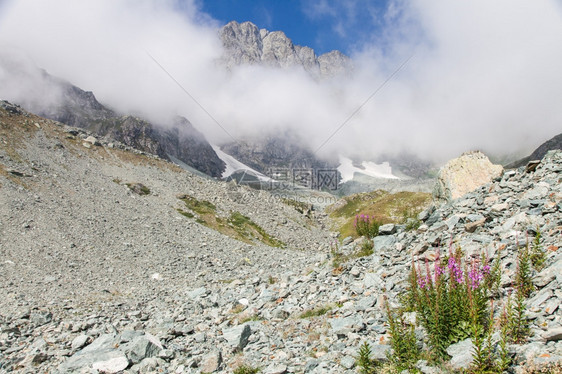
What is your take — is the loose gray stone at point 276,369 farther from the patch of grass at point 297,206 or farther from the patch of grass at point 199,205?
the patch of grass at point 297,206

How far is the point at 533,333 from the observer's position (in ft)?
22.0

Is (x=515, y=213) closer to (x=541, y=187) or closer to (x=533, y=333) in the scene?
(x=541, y=187)

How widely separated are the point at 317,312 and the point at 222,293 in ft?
26.1

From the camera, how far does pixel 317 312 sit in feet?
38.3

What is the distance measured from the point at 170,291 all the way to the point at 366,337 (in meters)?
15.0

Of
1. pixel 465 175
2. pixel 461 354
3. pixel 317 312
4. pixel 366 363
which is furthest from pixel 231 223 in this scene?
pixel 461 354

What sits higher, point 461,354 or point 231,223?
point 231,223

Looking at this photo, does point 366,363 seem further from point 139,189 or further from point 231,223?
point 139,189

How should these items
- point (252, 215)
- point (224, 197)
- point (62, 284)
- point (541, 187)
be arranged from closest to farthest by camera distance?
point (541, 187), point (62, 284), point (252, 215), point (224, 197)

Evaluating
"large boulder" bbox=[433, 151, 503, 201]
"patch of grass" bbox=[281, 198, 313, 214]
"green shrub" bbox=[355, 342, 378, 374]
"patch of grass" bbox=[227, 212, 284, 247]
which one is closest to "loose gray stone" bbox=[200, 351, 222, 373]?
"green shrub" bbox=[355, 342, 378, 374]

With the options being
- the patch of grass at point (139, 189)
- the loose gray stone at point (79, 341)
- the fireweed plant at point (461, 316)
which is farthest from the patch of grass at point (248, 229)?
the fireweed plant at point (461, 316)

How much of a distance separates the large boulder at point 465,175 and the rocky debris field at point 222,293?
541 cm

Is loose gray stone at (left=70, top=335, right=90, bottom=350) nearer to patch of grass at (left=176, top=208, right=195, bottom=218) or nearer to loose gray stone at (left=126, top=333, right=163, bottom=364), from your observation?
loose gray stone at (left=126, top=333, right=163, bottom=364)

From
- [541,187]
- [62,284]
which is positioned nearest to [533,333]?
[541,187]
